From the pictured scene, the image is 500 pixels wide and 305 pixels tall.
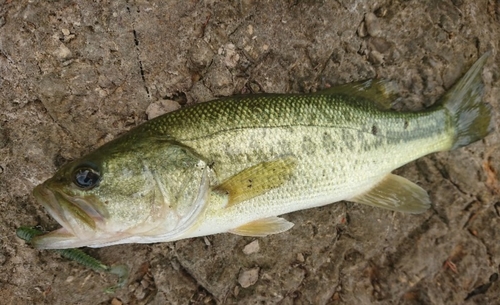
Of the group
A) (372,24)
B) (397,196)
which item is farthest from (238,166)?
(372,24)

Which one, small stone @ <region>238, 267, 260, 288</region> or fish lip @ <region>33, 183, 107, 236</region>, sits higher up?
fish lip @ <region>33, 183, 107, 236</region>

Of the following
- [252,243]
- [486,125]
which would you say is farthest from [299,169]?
[486,125]

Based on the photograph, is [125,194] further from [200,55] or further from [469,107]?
[469,107]

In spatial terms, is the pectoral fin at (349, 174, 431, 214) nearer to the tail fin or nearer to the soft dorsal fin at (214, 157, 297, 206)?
the tail fin

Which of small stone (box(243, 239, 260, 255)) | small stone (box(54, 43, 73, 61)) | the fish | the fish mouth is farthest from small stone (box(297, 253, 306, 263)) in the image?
small stone (box(54, 43, 73, 61))

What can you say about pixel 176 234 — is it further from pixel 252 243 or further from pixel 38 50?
pixel 38 50
